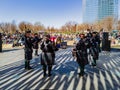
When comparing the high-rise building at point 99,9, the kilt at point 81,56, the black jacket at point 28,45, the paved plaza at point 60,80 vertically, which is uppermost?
the high-rise building at point 99,9

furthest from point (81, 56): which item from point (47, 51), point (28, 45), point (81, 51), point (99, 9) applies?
point (99, 9)

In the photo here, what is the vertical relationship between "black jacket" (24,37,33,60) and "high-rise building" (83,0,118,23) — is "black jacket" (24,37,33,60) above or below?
below

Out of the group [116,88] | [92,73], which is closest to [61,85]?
[116,88]

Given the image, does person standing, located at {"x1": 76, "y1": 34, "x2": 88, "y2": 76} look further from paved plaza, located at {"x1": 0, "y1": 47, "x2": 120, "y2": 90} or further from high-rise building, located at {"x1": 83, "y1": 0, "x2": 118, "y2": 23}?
high-rise building, located at {"x1": 83, "y1": 0, "x2": 118, "y2": 23}

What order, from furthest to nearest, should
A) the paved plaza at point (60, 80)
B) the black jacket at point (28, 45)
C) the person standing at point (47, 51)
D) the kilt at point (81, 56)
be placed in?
the black jacket at point (28, 45), the kilt at point (81, 56), the person standing at point (47, 51), the paved plaza at point (60, 80)

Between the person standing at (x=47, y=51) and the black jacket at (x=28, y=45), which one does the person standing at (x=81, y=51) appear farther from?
the black jacket at (x=28, y=45)

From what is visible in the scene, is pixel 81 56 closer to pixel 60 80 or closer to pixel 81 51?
pixel 81 51

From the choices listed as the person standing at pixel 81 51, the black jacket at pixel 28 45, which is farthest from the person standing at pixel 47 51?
the black jacket at pixel 28 45

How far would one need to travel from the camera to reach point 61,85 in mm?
7473

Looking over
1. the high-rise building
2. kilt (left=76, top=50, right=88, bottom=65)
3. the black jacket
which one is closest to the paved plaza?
kilt (left=76, top=50, right=88, bottom=65)

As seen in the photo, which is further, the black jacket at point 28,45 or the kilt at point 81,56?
the black jacket at point 28,45

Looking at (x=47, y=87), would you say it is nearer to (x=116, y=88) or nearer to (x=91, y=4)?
(x=116, y=88)

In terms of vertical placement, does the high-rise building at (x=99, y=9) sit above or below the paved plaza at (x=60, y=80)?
above

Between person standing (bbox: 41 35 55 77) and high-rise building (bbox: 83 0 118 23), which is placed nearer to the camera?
person standing (bbox: 41 35 55 77)
